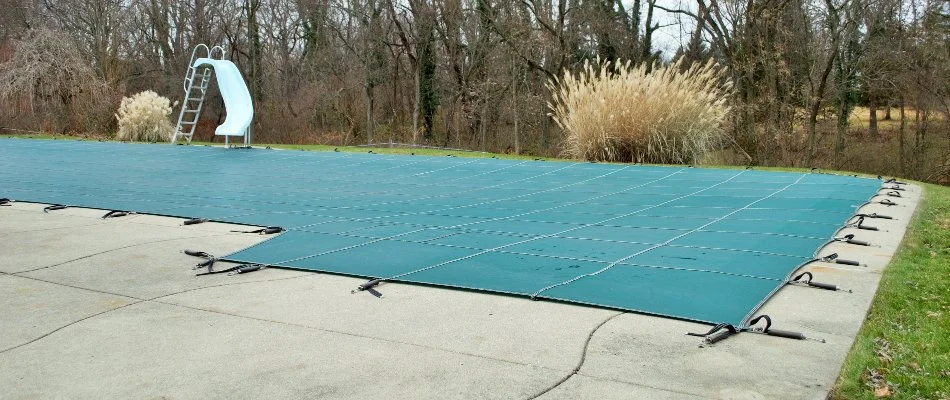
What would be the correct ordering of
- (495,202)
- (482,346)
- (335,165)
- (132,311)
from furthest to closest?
1. (335,165)
2. (495,202)
3. (132,311)
4. (482,346)

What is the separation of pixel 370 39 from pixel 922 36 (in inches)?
428

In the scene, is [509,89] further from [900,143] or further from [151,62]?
[151,62]

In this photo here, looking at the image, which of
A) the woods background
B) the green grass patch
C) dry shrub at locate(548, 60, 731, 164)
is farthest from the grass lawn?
the woods background

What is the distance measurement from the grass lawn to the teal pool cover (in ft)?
1.21

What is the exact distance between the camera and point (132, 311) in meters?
2.72

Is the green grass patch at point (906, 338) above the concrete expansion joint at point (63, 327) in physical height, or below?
above

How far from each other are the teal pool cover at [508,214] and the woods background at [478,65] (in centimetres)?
581

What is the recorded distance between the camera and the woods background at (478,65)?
14797 mm

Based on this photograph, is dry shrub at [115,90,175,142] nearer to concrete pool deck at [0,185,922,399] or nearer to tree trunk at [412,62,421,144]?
tree trunk at [412,62,421,144]

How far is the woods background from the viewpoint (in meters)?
14.8

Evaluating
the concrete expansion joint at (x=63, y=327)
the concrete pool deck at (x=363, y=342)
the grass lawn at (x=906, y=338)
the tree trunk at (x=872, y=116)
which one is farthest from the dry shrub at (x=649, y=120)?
the tree trunk at (x=872, y=116)

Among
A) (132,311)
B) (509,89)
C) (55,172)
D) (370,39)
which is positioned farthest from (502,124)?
(132,311)

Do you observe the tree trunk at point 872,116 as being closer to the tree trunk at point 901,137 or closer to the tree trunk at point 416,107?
the tree trunk at point 901,137

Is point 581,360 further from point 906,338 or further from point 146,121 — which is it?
point 146,121
